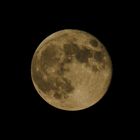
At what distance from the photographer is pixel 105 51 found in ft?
33.7

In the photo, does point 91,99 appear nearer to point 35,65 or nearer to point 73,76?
point 73,76

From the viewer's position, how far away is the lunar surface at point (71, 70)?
9805 millimetres

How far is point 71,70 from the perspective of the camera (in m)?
9.76

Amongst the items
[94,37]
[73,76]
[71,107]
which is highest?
[94,37]

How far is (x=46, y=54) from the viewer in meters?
9.99

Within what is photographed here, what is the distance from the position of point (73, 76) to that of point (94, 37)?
3.72 feet

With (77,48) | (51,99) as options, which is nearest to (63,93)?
(51,99)

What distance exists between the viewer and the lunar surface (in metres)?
9.80

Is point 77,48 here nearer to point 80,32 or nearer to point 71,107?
point 80,32

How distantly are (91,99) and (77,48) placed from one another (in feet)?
3.85

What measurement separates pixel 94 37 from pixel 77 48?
62cm

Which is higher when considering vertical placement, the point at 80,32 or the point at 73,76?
the point at 80,32

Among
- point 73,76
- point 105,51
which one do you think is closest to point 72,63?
A: point 73,76

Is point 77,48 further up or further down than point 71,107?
further up
